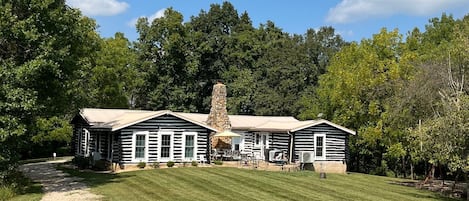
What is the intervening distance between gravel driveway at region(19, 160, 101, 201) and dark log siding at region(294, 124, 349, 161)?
48.8 feet

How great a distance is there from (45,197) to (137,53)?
1547 inches

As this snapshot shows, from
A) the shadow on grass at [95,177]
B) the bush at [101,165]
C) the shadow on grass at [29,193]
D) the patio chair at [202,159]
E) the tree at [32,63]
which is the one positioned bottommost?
the shadow on grass at [29,193]

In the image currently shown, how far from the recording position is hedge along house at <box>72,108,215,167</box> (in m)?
28.9

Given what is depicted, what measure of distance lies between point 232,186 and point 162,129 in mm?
9175

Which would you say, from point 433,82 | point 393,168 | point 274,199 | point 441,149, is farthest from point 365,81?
point 274,199

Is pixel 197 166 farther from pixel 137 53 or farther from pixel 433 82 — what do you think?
pixel 137 53

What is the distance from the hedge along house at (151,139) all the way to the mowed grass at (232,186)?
7.19 ft

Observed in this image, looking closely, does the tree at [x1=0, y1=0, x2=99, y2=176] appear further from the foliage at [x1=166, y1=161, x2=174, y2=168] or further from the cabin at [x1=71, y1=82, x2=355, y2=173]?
the foliage at [x1=166, y1=161, x2=174, y2=168]

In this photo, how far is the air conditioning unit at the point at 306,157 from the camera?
31869 mm

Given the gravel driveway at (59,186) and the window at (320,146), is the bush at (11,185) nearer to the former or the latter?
the gravel driveway at (59,186)

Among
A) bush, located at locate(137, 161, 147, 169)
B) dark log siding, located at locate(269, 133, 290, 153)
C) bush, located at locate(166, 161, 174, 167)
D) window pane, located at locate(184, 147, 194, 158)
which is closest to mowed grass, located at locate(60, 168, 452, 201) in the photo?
bush, located at locate(166, 161, 174, 167)

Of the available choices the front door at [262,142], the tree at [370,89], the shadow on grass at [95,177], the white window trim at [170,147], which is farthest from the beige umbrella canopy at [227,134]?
the tree at [370,89]

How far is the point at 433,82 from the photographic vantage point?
2420 centimetres

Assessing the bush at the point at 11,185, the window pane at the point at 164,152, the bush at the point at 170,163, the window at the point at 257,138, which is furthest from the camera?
the window at the point at 257,138
